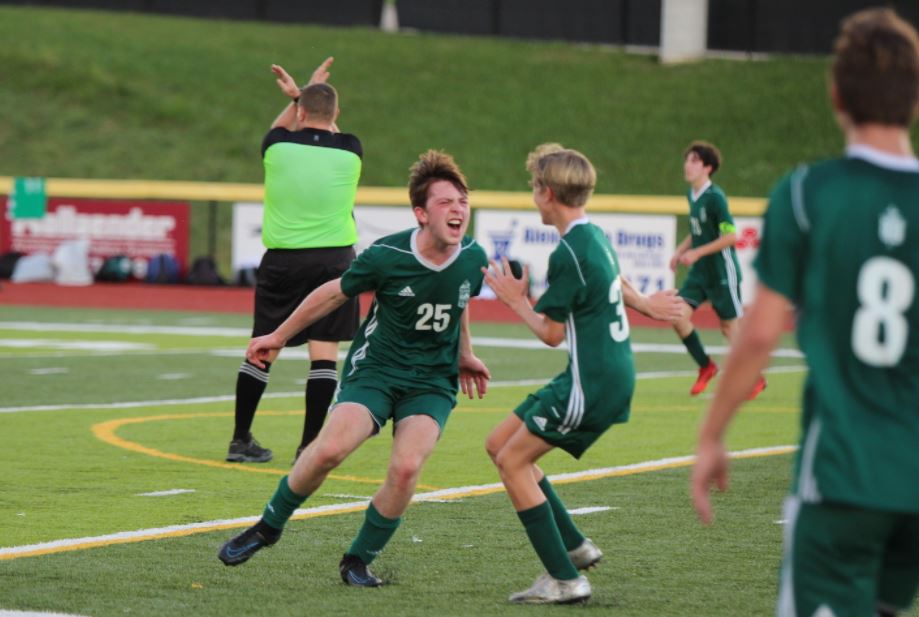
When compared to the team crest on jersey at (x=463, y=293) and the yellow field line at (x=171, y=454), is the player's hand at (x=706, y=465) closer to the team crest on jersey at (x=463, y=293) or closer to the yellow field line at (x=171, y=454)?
the team crest on jersey at (x=463, y=293)

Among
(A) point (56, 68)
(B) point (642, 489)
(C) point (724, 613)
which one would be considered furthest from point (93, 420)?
(A) point (56, 68)

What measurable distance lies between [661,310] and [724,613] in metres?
1.25

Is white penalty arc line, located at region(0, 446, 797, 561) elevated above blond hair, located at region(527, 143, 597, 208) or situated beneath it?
situated beneath

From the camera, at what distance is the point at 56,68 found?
4925cm

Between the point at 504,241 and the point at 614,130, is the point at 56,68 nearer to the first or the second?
the point at 614,130

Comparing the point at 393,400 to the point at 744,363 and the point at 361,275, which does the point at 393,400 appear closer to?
the point at 361,275

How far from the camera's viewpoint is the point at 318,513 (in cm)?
822

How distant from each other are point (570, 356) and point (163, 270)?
22.0 metres

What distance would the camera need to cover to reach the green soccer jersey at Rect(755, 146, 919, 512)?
3656 millimetres

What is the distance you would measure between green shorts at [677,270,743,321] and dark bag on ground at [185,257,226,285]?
1356cm

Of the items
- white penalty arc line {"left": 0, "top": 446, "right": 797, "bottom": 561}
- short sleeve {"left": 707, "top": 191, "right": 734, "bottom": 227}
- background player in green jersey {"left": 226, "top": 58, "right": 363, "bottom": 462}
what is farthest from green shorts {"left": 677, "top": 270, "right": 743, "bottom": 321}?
background player in green jersey {"left": 226, "top": 58, "right": 363, "bottom": 462}

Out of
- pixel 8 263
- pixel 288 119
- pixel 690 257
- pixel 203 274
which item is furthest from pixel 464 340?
pixel 8 263

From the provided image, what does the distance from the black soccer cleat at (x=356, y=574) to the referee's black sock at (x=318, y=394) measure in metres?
3.11

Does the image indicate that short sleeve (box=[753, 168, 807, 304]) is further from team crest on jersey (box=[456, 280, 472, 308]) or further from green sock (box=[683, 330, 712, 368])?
green sock (box=[683, 330, 712, 368])
